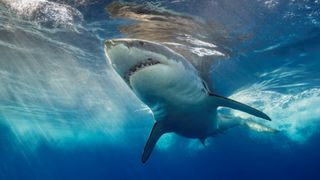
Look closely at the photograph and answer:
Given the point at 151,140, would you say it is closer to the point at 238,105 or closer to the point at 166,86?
the point at 238,105

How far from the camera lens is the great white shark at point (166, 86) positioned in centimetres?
507

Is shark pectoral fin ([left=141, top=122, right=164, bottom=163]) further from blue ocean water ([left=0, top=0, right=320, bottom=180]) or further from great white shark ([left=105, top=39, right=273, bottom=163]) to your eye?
blue ocean water ([left=0, top=0, right=320, bottom=180])

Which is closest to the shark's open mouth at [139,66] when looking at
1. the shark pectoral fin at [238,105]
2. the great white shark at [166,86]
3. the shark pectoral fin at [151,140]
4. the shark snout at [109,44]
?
the great white shark at [166,86]

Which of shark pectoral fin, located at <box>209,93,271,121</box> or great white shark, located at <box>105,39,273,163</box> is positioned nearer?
great white shark, located at <box>105,39,273,163</box>

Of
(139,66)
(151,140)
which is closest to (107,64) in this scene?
(151,140)

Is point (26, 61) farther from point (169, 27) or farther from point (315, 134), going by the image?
point (315, 134)

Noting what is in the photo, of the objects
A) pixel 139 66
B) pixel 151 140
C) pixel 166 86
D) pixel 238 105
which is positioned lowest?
pixel 151 140

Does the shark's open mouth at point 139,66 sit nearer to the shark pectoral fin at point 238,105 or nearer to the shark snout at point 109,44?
the shark snout at point 109,44

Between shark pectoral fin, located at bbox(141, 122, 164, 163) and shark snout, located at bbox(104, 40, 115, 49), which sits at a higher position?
shark snout, located at bbox(104, 40, 115, 49)

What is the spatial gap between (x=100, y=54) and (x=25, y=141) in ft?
175

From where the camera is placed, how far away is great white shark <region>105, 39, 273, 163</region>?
507 cm

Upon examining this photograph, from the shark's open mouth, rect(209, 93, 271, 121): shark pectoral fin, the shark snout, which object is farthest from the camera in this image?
rect(209, 93, 271, 121): shark pectoral fin

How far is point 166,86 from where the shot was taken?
245 inches

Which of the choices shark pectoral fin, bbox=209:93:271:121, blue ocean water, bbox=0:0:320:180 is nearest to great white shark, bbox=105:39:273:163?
shark pectoral fin, bbox=209:93:271:121
